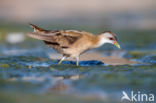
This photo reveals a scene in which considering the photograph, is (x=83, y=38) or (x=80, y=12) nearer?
(x=83, y=38)

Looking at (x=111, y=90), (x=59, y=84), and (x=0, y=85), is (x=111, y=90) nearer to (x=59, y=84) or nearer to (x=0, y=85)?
(x=59, y=84)

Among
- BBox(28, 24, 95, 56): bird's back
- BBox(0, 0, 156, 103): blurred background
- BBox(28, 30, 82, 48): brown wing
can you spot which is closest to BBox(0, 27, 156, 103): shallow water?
BBox(0, 0, 156, 103): blurred background

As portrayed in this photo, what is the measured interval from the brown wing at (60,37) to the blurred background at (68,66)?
0.73m

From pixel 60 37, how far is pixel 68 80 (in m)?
2.28

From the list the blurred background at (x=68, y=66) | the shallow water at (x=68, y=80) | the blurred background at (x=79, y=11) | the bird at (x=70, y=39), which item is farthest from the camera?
the blurred background at (x=79, y=11)

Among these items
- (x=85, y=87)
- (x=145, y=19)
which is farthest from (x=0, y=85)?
(x=145, y=19)

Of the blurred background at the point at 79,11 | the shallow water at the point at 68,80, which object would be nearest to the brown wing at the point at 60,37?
the shallow water at the point at 68,80

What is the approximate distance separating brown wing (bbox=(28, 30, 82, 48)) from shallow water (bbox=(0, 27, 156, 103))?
27.8 inches

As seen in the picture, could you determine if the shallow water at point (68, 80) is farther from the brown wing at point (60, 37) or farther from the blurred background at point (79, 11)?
the blurred background at point (79, 11)

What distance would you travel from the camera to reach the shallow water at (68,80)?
9648 millimetres

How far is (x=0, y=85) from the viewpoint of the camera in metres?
10.7

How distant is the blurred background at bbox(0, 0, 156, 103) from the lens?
33.0ft

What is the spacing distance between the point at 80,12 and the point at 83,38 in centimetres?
2236

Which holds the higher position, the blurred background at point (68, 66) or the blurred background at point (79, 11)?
the blurred background at point (79, 11)
